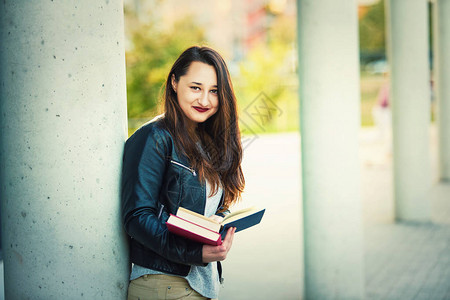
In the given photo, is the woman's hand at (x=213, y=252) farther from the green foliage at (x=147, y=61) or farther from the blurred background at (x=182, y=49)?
the green foliage at (x=147, y=61)

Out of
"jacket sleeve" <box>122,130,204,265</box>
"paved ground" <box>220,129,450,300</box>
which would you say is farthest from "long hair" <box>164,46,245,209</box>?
"paved ground" <box>220,129,450,300</box>

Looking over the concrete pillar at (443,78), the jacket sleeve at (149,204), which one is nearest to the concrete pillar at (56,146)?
the jacket sleeve at (149,204)

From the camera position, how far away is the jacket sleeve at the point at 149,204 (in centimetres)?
206

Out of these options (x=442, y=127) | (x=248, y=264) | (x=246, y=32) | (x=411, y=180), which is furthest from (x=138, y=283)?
(x=246, y=32)

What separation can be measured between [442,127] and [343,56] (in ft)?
24.7

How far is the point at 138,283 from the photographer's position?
2.25 metres

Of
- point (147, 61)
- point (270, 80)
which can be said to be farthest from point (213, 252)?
point (270, 80)

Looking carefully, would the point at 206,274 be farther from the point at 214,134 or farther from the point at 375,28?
the point at 375,28

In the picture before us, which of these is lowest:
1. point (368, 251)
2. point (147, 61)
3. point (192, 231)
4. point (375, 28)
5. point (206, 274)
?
point (368, 251)

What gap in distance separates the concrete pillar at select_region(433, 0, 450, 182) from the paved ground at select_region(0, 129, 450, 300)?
85 centimetres

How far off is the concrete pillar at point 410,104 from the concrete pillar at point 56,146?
6011 mm

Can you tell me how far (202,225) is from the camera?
2.07m

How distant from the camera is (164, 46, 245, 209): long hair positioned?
2303mm

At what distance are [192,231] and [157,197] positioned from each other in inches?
9.2
